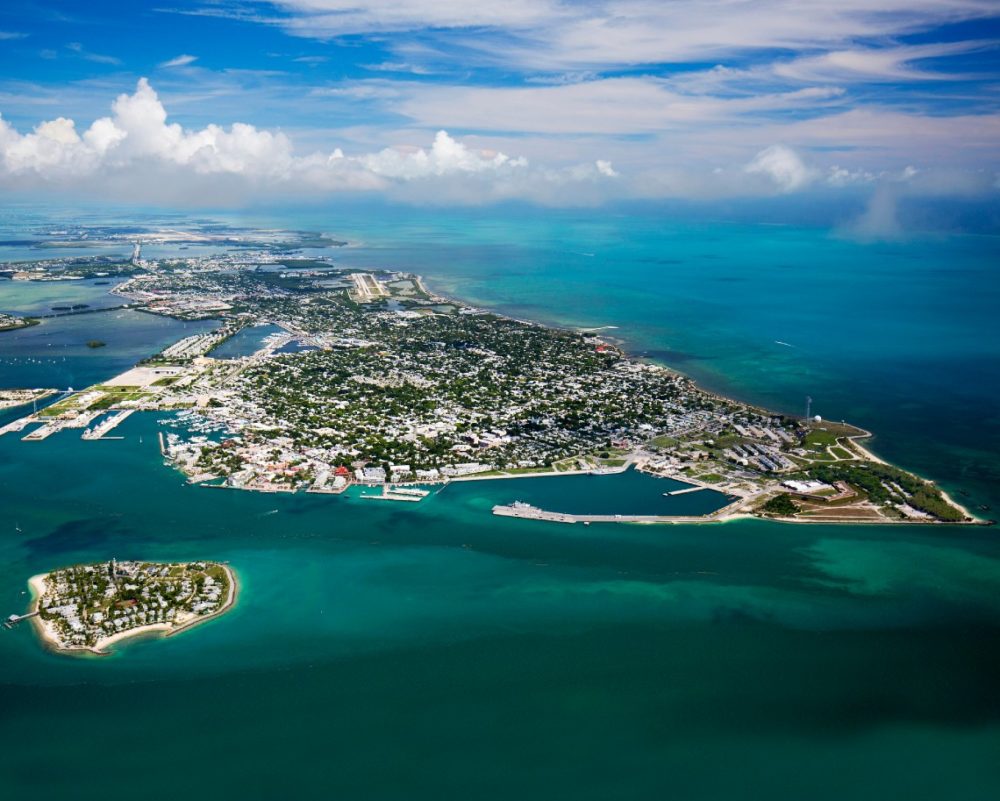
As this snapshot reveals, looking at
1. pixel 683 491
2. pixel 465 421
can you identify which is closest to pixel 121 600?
pixel 465 421

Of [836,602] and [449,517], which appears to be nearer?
[836,602]

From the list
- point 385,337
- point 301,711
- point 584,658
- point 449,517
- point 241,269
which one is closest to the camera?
point 301,711

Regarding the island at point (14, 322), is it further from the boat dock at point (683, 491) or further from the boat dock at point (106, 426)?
the boat dock at point (683, 491)

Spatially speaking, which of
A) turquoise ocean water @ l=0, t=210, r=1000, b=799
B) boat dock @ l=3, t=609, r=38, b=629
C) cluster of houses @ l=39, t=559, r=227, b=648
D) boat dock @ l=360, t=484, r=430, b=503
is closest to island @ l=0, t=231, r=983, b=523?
boat dock @ l=360, t=484, r=430, b=503

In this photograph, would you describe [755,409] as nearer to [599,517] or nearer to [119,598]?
[599,517]

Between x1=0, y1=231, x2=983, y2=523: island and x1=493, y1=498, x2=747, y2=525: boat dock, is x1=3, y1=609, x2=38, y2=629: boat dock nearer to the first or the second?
x1=0, y1=231, x2=983, y2=523: island

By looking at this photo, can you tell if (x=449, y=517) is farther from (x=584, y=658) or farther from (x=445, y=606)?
(x=584, y=658)

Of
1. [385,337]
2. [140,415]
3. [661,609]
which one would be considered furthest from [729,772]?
[385,337]
